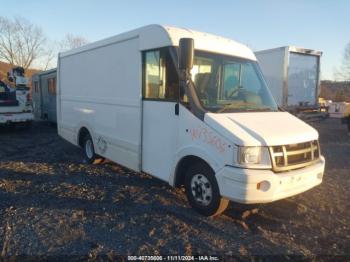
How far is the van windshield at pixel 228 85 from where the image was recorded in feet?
16.3

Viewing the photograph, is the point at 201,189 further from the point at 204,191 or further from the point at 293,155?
the point at 293,155

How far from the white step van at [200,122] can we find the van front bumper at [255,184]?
0.01 metres


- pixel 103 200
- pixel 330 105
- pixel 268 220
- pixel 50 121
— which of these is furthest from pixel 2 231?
pixel 330 105

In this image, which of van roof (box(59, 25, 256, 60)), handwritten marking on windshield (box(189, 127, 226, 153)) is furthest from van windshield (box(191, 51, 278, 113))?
handwritten marking on windshield (box(189, 127, 226, 153))

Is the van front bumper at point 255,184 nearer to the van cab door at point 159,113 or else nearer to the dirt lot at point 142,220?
the dirt lot at point 142,220

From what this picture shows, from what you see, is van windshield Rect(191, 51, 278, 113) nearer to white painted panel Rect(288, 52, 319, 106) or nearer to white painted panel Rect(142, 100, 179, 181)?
white painted panel Rect(142, 100, 179, 181)

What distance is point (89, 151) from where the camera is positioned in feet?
26.6

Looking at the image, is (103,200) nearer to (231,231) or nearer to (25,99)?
(231,231)

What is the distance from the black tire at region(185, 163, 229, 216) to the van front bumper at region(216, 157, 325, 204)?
0.25m

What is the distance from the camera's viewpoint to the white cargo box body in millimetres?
13141

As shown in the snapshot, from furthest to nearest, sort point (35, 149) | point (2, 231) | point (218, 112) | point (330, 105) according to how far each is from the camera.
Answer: point (330, 105)
point (35, 149)
point (218, 112)
point (2, 231)

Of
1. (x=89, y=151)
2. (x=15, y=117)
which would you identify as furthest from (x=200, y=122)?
(x=15, y=117)

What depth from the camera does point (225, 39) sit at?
5801 mm

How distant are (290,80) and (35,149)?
1016cm
